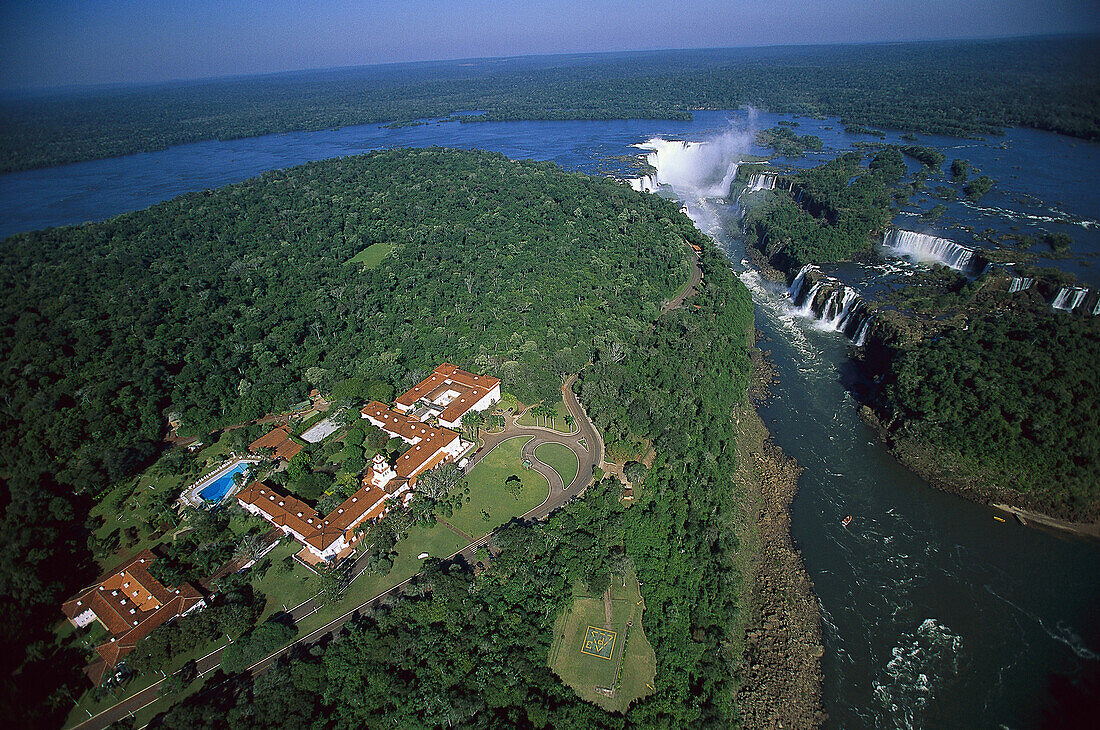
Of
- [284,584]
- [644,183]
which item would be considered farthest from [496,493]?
[644,183]

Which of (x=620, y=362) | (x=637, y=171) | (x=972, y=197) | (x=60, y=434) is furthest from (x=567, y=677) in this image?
(x=637, y=171)

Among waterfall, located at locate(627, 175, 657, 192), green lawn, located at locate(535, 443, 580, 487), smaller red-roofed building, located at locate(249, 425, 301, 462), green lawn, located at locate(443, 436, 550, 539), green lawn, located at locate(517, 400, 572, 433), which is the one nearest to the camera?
green lawn, located at locate(443, 436, 550, 539)

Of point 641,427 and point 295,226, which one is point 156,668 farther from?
point 295,226

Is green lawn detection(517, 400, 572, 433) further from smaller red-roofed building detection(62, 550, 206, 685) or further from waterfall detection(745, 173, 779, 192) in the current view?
waterfall detection(745, 173, 779, 192)

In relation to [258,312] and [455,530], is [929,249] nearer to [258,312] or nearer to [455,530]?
[455,530]

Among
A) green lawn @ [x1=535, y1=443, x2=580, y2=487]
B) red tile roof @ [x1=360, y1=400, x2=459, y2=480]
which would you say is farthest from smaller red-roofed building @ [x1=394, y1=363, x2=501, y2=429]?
green lawn @ [x1=535, y1=443, x2=580, y2=487]

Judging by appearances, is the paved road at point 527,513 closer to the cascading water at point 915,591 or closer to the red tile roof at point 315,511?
the red tile roof at point 315,511

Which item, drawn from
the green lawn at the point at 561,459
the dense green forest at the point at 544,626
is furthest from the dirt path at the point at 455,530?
the green lawn at the point at 561,459
